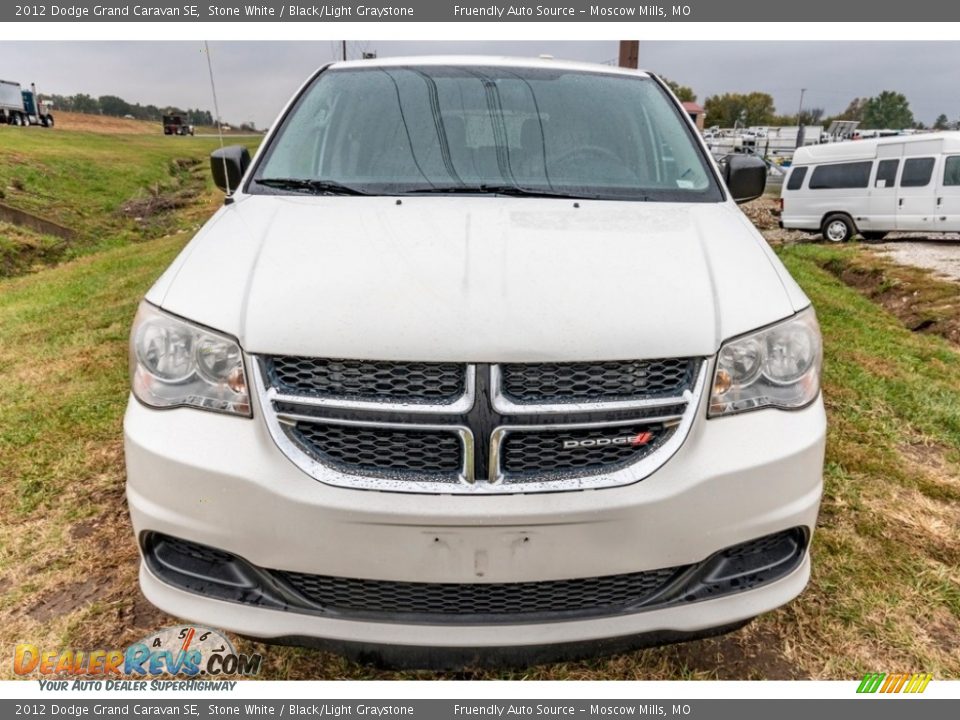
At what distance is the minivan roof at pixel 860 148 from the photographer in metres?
14.5

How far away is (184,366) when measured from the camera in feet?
5.93

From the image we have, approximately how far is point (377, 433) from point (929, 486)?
2929 millimetres

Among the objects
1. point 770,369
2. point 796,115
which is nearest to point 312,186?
point 770,369

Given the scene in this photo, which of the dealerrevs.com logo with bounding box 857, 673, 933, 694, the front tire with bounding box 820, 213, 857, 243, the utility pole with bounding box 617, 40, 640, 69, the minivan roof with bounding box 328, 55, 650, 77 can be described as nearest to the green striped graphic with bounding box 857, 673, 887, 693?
the dealerrevs.com logo with bounding box 857, 673, 933, 694

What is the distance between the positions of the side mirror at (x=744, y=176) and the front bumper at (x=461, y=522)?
1.53 meters

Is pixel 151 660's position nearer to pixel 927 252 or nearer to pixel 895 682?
pixel 895 682

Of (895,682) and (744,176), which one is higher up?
(744,176)

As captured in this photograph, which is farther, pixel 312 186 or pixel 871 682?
pixel 312 186

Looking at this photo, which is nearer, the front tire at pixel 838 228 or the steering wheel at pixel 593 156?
the steering wheel at pixel 593 156

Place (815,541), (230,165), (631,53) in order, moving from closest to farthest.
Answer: (815,541) < (230,165) < (631,53)

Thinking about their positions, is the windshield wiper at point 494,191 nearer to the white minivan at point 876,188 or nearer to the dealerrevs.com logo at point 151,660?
the dealerrevs.com logo at point 151,660

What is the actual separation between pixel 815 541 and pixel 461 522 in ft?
6.23

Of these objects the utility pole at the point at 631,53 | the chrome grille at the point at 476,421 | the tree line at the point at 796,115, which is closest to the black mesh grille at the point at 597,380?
the chrome grille at the point at 476,421

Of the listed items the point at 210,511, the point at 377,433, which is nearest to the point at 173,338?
the point at 210,511
